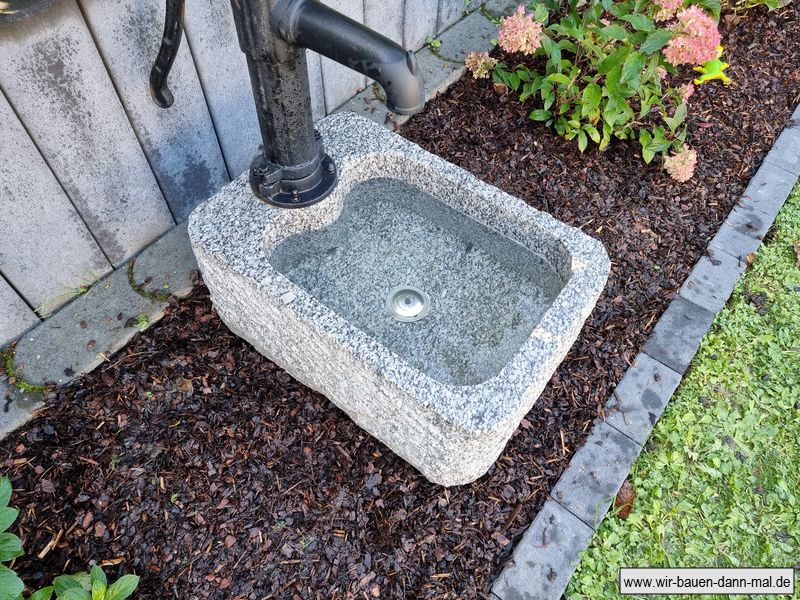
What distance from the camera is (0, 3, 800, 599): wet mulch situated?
166 cm

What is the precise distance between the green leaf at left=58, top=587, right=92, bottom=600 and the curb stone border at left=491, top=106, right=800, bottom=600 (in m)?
1.05

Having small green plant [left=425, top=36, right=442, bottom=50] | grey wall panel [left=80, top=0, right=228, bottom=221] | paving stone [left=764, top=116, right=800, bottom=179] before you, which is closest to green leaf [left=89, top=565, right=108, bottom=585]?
grey wall panel [left=80, top=0, right=228, bottom=221]

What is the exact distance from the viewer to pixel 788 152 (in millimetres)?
2764

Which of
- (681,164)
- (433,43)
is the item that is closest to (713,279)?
(681,164)

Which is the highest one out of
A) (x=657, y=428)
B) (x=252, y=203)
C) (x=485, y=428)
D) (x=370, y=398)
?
(x=252, y=203)

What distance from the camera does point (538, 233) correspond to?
1664mm

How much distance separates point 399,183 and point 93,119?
0.90 meters

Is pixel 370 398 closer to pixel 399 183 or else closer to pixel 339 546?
pixel 339 546

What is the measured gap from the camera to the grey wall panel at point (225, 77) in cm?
180

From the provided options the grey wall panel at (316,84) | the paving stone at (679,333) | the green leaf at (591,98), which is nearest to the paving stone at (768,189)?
the paving stone at (679,333)

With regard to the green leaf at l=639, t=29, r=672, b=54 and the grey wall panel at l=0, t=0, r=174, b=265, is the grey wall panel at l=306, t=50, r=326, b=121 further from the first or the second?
the green leaf at l=639, t=29, r=672, b=54

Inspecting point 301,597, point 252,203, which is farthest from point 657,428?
point 252,203

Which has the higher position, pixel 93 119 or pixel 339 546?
pixel 93 119

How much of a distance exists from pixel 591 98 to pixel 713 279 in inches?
34.1
